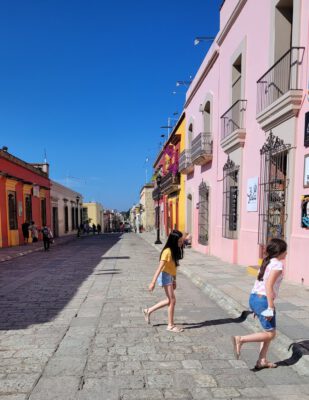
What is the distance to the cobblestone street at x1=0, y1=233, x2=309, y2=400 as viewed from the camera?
9.21 ft

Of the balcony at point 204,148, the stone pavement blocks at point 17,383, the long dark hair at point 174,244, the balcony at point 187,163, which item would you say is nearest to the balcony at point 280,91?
the long dark hair at point 174,244

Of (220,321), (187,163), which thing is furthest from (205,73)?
(220,321)

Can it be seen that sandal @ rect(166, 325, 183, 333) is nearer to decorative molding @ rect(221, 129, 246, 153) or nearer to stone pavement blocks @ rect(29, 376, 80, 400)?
stone pavement blocks @ rect(29, 376, 80, 400)

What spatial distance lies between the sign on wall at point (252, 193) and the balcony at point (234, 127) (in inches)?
51.4

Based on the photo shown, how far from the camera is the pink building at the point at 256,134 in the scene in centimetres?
620

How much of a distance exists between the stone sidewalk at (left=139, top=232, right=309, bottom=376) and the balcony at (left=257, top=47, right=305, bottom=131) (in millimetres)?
3609

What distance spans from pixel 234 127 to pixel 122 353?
7787 mm

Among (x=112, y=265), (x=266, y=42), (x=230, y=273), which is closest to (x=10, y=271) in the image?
(x=112, y=265)

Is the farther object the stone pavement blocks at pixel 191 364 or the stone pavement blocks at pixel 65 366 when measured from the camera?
the stone pavement blocks at pixel 191 364

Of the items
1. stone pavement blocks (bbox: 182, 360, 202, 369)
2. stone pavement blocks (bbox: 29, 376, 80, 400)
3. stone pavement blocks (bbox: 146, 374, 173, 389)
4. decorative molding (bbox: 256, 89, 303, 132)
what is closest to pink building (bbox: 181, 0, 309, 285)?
decorative molding (bbox: 256, 89, 303, 132)

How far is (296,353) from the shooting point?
3402mm

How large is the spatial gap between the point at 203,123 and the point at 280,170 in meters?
6.41

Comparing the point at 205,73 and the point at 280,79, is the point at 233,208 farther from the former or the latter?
the point at 205,73

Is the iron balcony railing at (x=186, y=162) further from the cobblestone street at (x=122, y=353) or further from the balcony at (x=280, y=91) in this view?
the cobblestone street at (x=122, y=353)
